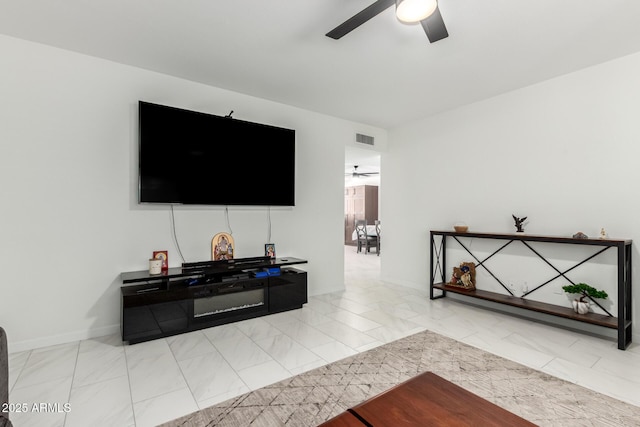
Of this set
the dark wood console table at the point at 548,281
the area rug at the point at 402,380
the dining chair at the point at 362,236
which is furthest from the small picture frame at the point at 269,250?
the dining chair at the point at 362,236

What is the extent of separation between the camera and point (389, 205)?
17.7 feet

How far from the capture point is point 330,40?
267 cm

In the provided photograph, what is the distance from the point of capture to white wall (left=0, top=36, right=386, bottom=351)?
267 centimetres

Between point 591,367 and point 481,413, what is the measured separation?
76.3 inches

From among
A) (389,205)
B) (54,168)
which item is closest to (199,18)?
(54,168)

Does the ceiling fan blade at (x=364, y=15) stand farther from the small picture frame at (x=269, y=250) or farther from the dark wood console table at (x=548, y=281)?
the dark wood console table at (x=548, y=281)

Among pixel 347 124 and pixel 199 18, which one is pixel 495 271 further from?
pixel 199 18

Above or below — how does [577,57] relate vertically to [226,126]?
above

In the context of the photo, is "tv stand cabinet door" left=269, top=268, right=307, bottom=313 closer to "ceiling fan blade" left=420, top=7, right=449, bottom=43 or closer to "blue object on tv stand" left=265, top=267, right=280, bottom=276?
"blue object on tv stand" left=265, top=267, right=280, bottom=276

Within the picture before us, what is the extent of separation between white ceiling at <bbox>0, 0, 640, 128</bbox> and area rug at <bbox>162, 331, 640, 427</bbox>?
2703 mm

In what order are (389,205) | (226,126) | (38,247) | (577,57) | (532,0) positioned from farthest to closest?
(389,205) < (226,126) < (577,57) < (38,247) < (532,0)

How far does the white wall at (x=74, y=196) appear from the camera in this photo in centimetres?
267

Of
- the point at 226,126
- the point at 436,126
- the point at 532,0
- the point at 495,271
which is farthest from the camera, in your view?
the point at 436,126

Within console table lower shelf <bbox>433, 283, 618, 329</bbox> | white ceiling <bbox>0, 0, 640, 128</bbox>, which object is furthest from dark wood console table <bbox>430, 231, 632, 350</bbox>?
white ceiling <bbox>0, 0, 640, 128</bbox>
